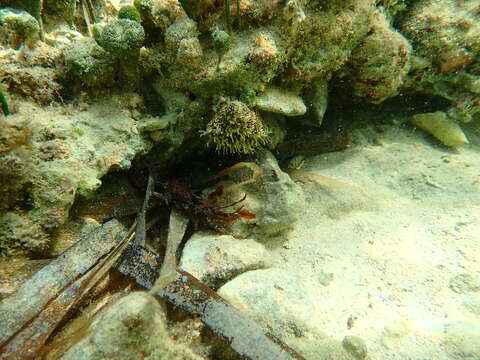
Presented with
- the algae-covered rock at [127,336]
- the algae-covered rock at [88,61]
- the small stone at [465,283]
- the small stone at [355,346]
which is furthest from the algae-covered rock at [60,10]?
the small stone at [465,283]

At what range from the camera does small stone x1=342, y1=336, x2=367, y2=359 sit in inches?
71.2

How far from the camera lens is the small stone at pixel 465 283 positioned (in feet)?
7.47

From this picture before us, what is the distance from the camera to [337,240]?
284 cm

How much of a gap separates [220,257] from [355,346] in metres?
1.20

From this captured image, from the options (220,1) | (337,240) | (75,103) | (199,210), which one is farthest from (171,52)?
(337,240)

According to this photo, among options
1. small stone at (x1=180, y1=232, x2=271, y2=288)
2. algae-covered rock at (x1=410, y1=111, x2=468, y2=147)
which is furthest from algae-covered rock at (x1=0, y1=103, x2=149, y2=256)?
algae-covered rock at (x1=410, y1=111, x2=468, y2=147)

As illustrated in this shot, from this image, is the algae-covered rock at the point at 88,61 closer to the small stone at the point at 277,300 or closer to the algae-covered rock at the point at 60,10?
the algae-covered rock at the point at 60,10

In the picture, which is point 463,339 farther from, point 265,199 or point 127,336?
point 127,336

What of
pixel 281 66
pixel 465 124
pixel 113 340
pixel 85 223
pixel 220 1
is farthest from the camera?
pixel 465 124

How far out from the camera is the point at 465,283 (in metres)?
2.32

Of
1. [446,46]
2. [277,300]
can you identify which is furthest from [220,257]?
[446,46]

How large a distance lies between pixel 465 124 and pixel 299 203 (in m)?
3.67

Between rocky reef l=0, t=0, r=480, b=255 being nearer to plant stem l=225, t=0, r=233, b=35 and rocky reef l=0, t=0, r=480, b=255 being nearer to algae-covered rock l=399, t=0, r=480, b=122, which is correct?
plant stem l=225, t=0, r=233, b=35

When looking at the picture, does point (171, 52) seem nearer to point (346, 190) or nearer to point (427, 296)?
point (346, 190)
